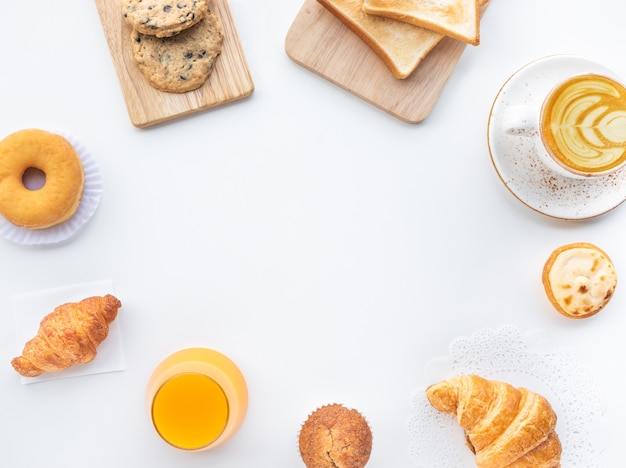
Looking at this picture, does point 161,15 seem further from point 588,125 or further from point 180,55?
point 588,125


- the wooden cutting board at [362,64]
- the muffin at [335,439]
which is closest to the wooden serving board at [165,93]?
the wooden cutting board at [362,64]

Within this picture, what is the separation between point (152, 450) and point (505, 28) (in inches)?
46.4

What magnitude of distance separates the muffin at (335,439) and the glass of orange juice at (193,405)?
16cm

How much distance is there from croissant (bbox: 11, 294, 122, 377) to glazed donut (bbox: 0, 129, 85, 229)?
0.61 feet

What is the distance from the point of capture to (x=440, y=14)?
1409mm

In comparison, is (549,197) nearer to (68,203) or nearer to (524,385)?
(524,385)

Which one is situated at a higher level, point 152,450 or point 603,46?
point 603,46

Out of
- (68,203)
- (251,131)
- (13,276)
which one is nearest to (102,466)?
(13,276)

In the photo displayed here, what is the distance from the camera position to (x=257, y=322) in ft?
4.84

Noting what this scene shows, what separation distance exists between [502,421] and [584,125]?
1.97ft

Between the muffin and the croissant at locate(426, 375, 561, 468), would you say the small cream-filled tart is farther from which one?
the muffin

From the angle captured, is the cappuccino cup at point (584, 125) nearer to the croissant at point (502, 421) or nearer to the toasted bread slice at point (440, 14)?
the toasted bread slice at point (440, 14)

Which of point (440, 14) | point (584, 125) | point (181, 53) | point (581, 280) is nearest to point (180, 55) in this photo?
point (181, 53)

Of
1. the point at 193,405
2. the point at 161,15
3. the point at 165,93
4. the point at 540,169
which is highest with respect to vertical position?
the point at 161,15
